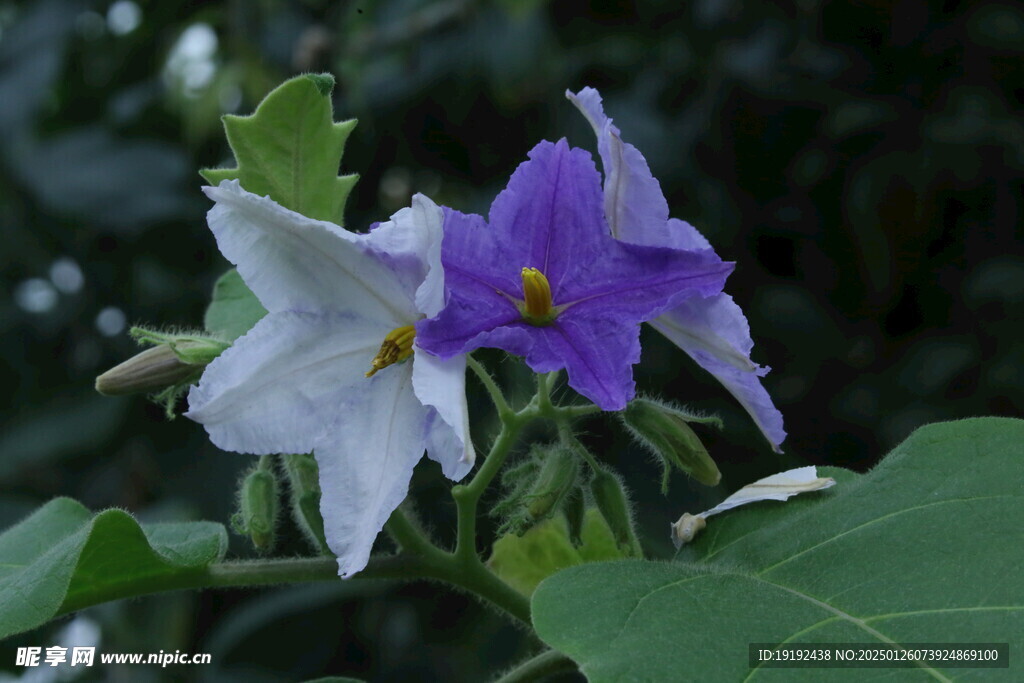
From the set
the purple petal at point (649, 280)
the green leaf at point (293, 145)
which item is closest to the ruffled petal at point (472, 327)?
the purple petal at point (649, 280)

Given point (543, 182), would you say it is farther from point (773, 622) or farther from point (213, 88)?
point (213, 88)

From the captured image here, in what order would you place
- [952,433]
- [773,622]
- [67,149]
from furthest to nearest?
[67,149], [952,433], [773,622]

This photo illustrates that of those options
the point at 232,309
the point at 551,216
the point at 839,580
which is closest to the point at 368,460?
the point at 551,216

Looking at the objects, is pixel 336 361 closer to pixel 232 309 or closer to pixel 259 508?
pixel 259 508

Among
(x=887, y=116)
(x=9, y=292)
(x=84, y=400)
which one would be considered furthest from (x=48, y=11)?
(x=887, y=116)

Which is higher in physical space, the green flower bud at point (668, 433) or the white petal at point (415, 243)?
the white petal at point (415, 243)

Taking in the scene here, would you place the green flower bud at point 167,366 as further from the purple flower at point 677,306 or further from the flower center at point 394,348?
the purple flower at point 677,306
